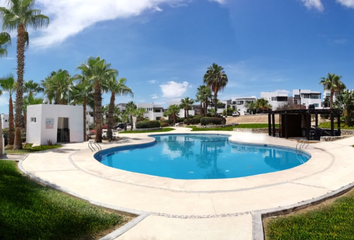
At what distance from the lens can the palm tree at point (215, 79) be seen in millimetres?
51600

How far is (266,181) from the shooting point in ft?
29.6

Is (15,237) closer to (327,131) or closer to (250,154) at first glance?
(250,154)

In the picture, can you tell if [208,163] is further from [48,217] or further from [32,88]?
[32,88]

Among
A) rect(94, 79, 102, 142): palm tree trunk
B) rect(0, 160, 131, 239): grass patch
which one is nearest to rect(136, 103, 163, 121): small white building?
rect(94, 79, 102, 142): palm tree trunk

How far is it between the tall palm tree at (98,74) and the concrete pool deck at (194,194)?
12710 mm

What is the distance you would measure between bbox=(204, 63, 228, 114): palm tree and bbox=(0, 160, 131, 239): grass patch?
46.3 m

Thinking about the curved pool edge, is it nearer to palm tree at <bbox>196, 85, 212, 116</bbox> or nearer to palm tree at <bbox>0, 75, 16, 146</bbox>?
palm tree at <bbox>0, 75, 16, 146</bbox>

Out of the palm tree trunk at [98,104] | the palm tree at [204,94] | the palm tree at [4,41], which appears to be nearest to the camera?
the palm tree at [4,41]

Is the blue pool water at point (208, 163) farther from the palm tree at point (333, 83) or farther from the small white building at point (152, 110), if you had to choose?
the small white building at point (152, 110)

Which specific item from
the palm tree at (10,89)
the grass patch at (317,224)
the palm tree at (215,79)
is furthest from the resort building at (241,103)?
the grass patch at (317,224)

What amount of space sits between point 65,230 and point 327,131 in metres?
26.5

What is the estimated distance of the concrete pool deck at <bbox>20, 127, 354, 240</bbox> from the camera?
16.7 ft

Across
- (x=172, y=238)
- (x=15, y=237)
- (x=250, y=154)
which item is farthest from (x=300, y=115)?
(x=15, y=237)

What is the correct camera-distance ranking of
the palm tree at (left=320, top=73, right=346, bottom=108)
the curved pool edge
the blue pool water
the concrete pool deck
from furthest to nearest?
the palm tree at (left=320, top=73, right=346, bottom=108) < the blue pool water < the curved pool edge < the concrete pool deck
